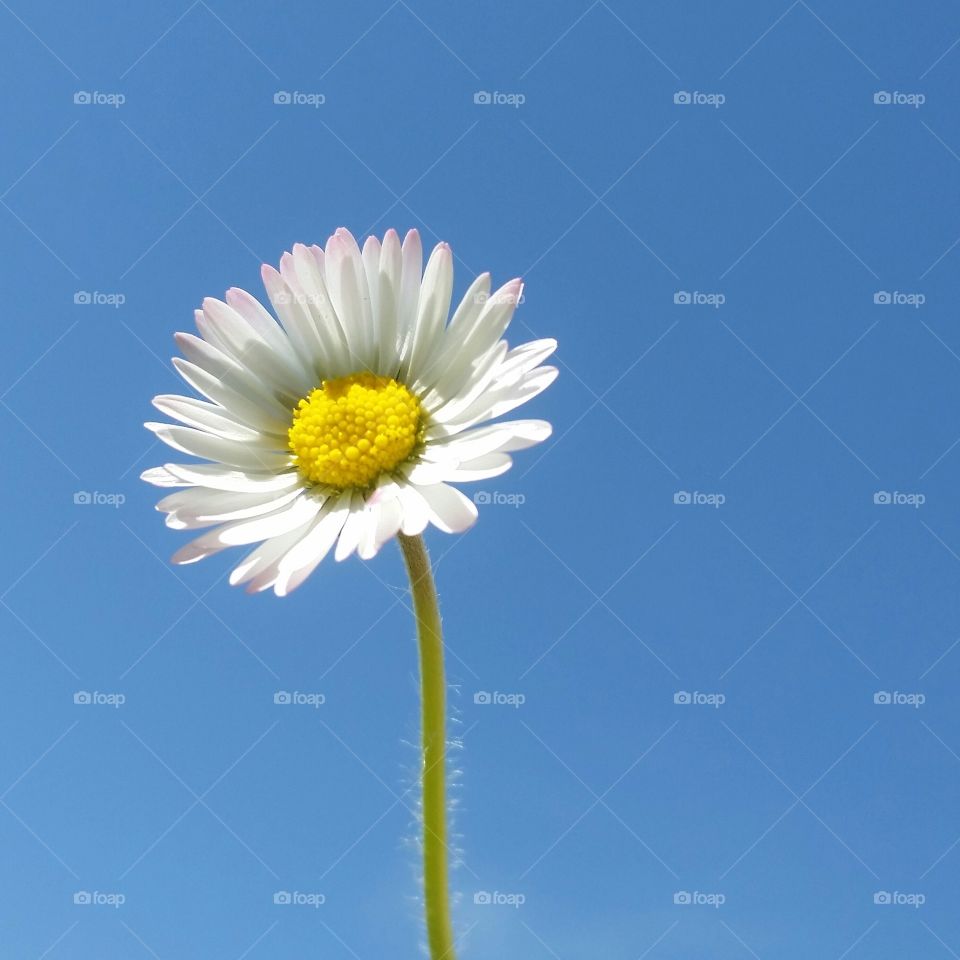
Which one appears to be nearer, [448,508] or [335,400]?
[448,508]

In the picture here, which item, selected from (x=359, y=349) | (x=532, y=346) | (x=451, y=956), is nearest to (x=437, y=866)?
(x=451, y=956)

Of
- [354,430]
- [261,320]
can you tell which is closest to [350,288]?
[261,320]

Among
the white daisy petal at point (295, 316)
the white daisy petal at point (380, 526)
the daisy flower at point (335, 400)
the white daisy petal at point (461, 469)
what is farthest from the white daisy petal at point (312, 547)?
the white daisy petal at point (295, 316)

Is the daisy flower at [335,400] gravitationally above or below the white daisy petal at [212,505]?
above

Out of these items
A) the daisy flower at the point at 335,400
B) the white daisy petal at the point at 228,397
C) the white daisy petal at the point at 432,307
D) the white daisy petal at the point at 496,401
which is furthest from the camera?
the white daisy petal at the point at 228,397

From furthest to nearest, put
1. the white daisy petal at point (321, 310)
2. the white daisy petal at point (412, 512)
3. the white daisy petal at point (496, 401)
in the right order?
the white daisy petal at point (321, 310), the white daisy petal at point (496, 401), the white daisy petal at point (412, 512)

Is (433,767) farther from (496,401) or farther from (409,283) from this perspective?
(409,283)

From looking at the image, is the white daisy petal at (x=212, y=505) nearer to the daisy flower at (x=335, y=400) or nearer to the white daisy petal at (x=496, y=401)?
the daisy flower at (x=335, y=400)
